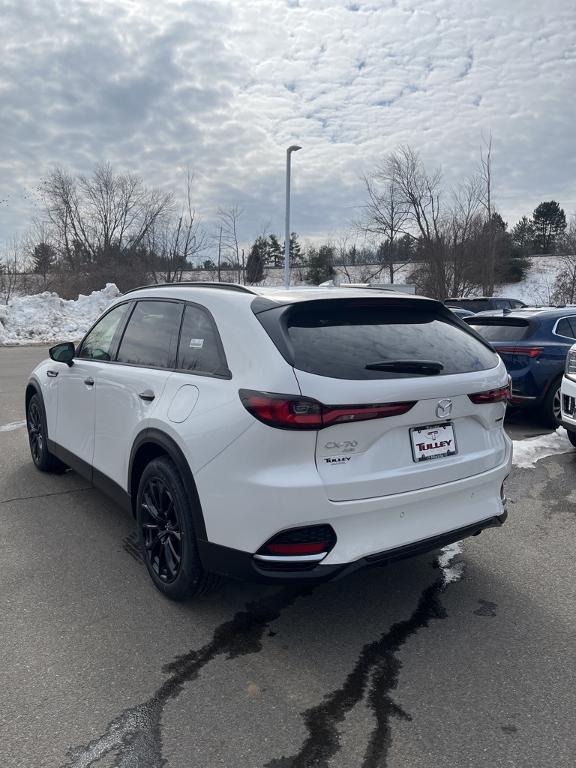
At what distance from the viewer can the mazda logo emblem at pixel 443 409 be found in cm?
305

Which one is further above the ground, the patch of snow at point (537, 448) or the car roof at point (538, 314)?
the car roof at point (538, 314)

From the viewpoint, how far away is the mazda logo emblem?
3049mm

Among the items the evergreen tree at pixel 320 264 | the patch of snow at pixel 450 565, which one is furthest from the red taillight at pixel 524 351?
the evergreen tree at pixel 320 264

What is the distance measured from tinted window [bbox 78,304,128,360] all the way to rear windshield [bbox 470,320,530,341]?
17.3 feet

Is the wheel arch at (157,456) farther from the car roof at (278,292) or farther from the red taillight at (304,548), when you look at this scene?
the car roof at (278,292)

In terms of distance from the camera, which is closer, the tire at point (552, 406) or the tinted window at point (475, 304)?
the tire at point (552, 406)

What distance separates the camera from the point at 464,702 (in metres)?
2.58

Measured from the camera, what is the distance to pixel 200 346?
3387 mm

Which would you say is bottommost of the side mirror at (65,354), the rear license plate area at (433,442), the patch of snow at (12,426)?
the patch of snow at (12,426)

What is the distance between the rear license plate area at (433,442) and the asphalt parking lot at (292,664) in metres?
0.92

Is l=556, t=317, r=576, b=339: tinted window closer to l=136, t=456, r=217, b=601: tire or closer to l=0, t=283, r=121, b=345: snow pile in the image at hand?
l=136, t=456, r=217, b=601: tire

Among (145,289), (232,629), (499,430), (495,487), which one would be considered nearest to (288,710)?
(232,629)

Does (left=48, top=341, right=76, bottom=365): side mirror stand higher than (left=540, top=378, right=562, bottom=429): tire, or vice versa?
(left=48, top=341, right=76, bottom=365): side mirror

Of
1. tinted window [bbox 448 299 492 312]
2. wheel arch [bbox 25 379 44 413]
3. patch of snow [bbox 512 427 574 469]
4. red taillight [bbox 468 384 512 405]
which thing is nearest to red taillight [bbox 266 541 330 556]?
red taillight [bbox 468 384 512 405]
